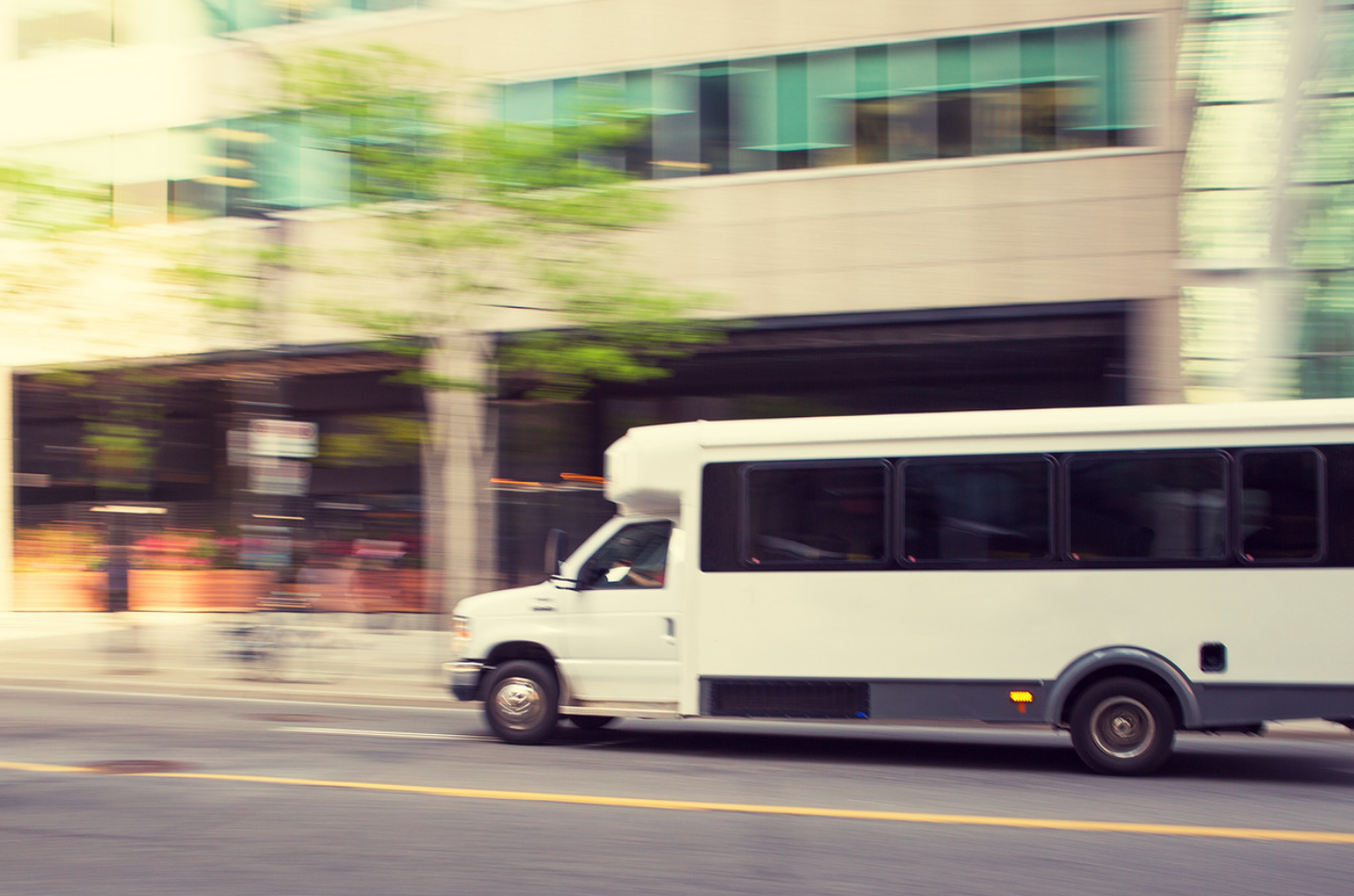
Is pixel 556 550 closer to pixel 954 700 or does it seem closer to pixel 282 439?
pixel 954 700

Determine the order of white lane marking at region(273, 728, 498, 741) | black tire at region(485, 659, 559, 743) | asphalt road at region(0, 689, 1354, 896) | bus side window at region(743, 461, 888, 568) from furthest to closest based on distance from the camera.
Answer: white lane marking at region(273, 728, 498, 741)
black tire at region(485, 659, 559, 743)
bus side window at region(743, 461, 888, 568)
asphalt road at region(0, 689, 1354, 896)

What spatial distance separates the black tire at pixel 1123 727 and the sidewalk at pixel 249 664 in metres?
7.10

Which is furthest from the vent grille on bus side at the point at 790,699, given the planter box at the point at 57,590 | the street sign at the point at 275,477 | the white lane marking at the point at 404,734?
the planter box at the point at 57,590

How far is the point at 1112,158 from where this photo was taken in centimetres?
1767

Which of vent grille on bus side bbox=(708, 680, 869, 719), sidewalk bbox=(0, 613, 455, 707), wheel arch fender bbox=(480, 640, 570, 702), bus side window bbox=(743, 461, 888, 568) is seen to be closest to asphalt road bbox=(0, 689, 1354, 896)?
vent grille on bus side bbox=(708, 680, 869, 719)

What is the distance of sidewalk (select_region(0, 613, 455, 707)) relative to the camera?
1434cm

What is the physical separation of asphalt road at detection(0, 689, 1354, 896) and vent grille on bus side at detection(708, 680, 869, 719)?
39 centimetres

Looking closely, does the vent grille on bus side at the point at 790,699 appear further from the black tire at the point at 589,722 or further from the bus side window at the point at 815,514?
the black tire at the point at 589,722

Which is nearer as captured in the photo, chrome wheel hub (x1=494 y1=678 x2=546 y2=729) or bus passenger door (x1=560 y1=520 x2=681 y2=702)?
bus passenger door (x1=560 y1=520 x2=681 y2=702)

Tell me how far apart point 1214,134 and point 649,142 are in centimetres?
839

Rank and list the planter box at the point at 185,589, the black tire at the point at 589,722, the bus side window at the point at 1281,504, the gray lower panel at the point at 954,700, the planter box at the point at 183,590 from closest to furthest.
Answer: the bus side window at the point at 1281,504 < the gray lower panel at the point at 954,700 < the black tire at the point at 589,722 < the planter box at the point at 183,590 < the planter box at the point at 185,589

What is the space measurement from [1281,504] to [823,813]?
386 centimetres

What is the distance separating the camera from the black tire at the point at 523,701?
961 cm

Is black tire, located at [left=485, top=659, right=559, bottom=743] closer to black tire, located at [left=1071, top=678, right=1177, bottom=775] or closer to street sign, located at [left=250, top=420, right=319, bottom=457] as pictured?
black tire, located at [left=1071, top=678, right=1177, bottom=775]
